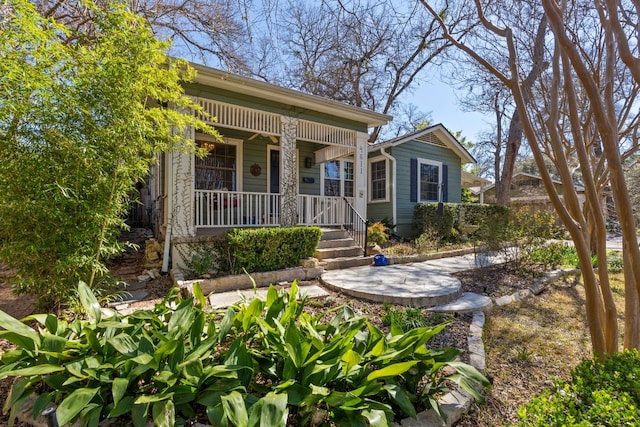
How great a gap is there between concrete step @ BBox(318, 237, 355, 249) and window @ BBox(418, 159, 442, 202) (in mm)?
4782

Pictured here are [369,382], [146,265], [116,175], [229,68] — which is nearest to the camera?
[369,382]

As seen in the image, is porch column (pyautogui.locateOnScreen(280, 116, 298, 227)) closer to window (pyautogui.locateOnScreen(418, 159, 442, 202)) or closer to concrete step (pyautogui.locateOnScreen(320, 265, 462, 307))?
concrete step (pyautogui.locateOnScreen(320, 265, 462, 307))

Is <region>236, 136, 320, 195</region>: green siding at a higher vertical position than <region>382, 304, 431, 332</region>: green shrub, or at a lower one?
higher

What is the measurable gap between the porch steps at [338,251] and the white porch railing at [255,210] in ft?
1.47

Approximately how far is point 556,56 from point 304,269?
415 cm

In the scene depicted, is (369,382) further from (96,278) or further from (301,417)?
(96,278)

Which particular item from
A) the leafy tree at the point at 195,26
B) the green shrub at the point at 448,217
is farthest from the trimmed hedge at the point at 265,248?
the leafy tree at the point at 195,26

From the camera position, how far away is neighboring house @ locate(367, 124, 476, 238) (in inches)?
394

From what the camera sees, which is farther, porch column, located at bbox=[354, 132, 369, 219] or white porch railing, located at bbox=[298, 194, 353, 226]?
porch column, located at bbox=[354, 132, 369, 219]

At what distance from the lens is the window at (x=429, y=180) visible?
1077cm

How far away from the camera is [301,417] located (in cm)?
156

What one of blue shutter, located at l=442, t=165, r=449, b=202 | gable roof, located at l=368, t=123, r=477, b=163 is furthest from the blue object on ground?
blue shutter, located at l=442, t=165, r=449, b=202

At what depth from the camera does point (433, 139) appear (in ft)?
36.4

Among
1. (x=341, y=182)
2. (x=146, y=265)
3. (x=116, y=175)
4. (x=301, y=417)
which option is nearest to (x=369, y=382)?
(x=301, y=417)
